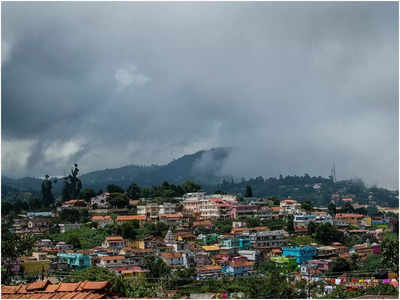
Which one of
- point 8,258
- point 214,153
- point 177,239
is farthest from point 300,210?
point 214,153

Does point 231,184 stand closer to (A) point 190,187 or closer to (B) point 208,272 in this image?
(A) point 190,187

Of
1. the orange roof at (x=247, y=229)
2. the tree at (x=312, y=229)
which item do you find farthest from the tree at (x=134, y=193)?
the tree at (x=312, y=229)

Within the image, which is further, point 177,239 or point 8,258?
point 177,239

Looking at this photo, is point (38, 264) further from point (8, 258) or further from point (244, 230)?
point (244, 230)

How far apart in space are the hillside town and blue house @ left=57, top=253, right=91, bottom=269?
0.03 metres

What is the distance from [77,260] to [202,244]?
4.86m

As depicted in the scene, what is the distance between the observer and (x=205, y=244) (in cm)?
2261

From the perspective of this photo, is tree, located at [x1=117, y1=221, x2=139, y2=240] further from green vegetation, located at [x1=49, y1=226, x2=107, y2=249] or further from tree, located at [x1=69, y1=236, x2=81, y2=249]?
tree, located at [x1=69, y1=236, x2=81, y2=249]

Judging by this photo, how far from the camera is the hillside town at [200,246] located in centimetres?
1712

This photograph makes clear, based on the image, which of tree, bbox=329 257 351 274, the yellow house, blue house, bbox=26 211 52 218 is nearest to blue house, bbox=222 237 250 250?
the yellow house

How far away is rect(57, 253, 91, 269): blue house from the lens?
19391 mm

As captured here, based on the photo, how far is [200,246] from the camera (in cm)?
2152

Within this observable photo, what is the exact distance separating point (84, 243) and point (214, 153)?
100m

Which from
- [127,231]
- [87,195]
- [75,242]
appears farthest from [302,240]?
[87,195]
